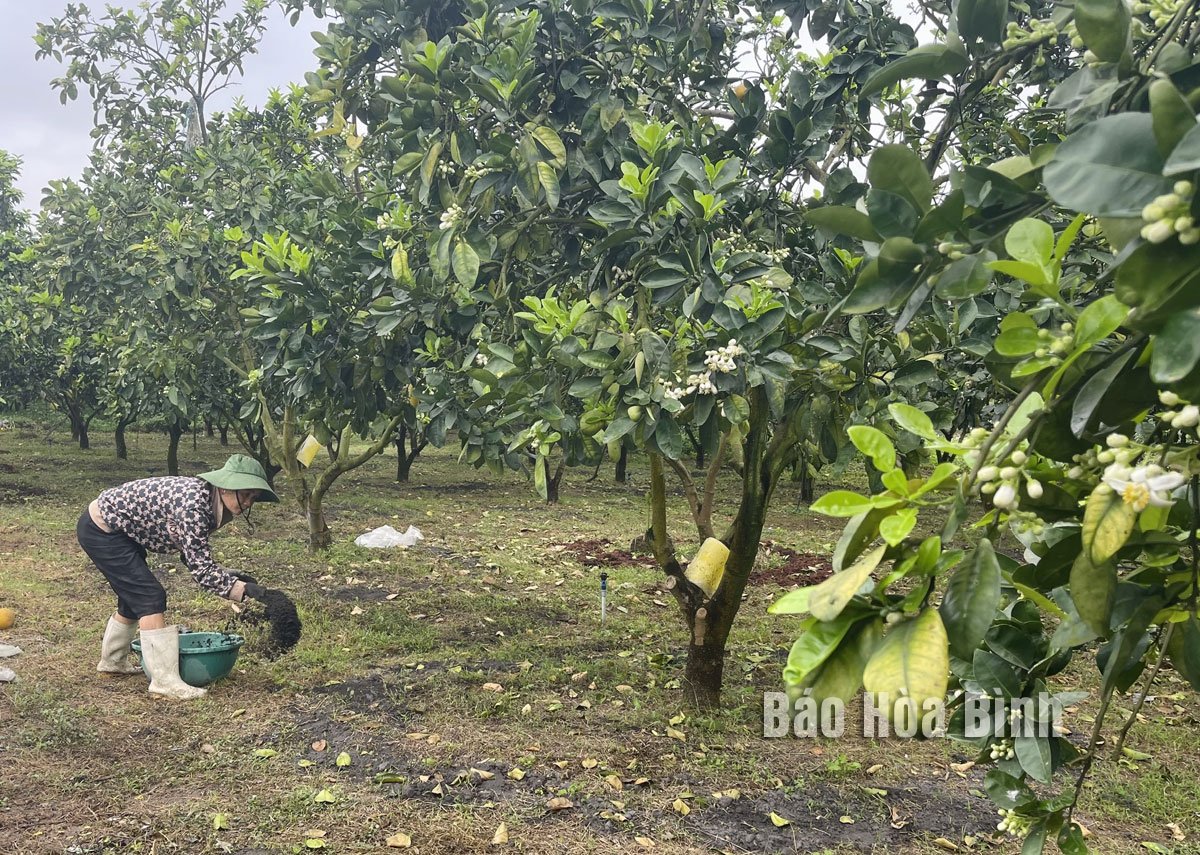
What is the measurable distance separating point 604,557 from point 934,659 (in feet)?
26.4

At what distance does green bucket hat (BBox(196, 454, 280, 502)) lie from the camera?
185 inches

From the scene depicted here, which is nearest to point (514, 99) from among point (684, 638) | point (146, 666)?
point (146, 666)

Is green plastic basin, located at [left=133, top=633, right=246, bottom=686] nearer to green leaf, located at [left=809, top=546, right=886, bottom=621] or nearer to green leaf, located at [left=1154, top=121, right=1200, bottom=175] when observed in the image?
green leaf, located at [left=809, top=546, right=886, bottom=621]

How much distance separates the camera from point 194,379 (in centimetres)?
894

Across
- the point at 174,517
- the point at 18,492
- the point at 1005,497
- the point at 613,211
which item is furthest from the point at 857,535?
the point at 18,492

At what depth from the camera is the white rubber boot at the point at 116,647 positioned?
15.9 feet

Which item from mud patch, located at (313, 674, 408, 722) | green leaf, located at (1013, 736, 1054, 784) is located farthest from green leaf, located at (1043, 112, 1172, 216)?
mud patch, located at (313, 674, 408, 722)

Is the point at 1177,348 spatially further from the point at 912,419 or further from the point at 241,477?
the point at 241,477

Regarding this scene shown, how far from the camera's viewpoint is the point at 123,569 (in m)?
4.69

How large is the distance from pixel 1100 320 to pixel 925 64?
0.49 m

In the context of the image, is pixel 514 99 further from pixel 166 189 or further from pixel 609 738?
pixel 166 189

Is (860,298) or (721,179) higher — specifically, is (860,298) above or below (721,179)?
below

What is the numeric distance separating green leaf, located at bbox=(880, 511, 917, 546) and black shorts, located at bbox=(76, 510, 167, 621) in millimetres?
4742

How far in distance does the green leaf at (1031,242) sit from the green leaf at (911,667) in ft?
1.35
